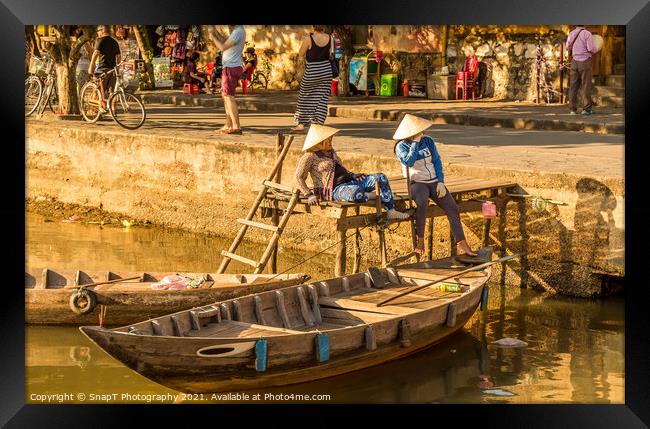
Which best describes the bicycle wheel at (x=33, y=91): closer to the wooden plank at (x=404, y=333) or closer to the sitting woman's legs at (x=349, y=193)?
the sitting woman's legs at (x=349, y=193)

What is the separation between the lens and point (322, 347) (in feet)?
33.8

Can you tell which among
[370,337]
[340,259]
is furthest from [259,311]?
[340,259]

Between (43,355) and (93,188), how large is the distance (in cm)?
623

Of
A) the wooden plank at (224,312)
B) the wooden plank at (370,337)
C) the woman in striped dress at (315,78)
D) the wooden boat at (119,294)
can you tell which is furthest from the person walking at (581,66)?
the wooden plank at (224,312)

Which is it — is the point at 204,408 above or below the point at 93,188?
below

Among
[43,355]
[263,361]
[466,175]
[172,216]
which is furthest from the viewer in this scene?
[172,216]

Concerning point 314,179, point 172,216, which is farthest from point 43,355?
point 172,216

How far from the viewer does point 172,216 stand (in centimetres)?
1712

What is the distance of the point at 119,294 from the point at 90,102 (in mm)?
7513

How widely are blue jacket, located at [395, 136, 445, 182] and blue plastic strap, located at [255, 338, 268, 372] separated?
3020 millimetres

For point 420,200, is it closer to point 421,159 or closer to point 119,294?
point 421,159
